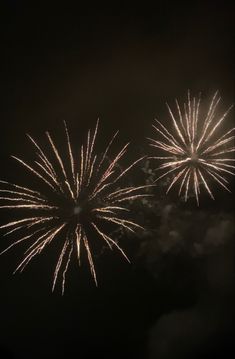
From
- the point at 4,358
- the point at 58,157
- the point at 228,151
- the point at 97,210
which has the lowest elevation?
the point at 4,358

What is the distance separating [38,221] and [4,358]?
2523 centimetres

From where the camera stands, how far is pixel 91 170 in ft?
74.4

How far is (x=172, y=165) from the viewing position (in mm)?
24344

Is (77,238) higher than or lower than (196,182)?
lower

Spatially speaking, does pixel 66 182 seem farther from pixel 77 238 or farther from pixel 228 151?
pixel 228 151

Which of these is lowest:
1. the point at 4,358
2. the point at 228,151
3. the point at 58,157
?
the point at 4,358

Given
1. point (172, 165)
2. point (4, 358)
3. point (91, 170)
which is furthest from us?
point (4, 358)

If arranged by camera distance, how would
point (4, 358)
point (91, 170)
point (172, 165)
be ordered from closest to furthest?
point (91, 170)
point (172, 165)
point (4, 358)

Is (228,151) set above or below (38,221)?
above

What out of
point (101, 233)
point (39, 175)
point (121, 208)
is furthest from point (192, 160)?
point (39, 175)

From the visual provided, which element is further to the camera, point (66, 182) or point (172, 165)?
point (172, 165)

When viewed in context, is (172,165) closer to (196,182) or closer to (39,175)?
(196,182)

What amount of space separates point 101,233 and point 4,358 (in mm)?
25560

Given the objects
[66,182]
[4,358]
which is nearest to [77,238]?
[66,182]
